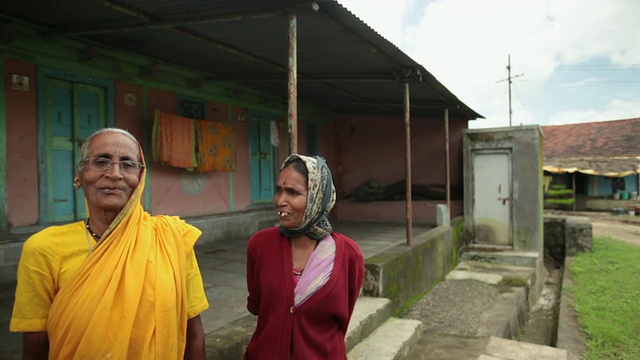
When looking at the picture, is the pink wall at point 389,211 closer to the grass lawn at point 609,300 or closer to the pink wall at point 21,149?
the grass lawn at point 609,300

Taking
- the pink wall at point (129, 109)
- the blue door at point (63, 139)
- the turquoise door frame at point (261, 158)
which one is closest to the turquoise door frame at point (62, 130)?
the blue door at point (63, 139)

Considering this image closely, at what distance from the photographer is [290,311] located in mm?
1707

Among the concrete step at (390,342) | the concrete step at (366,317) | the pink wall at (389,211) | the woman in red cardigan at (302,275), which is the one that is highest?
the woman in red cardigan at (302,275)

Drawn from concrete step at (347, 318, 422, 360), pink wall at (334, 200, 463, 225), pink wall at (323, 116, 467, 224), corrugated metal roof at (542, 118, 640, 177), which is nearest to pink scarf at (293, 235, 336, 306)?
concrete step at (347, 318, 422, 360)

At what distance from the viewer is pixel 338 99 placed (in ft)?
27.6

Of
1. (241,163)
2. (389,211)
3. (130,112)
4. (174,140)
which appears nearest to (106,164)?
(130,112)

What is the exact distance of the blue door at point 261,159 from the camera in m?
8.09

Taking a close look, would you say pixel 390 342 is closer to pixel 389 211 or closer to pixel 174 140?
pixel 174 140

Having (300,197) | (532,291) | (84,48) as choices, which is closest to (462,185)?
(532,291)

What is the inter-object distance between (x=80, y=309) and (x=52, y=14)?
3904mm

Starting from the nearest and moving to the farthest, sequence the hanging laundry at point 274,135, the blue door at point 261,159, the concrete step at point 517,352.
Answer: the concrete step at point 517,352 < the blue door at point 261,159 < the hanging laundry at point 274,135

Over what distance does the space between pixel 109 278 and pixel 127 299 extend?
95mm

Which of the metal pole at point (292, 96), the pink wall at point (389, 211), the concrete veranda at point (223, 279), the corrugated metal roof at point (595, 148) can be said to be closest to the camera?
the concrete veranda at point (223, 279)

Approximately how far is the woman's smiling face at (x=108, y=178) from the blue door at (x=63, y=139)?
13.1 feet
